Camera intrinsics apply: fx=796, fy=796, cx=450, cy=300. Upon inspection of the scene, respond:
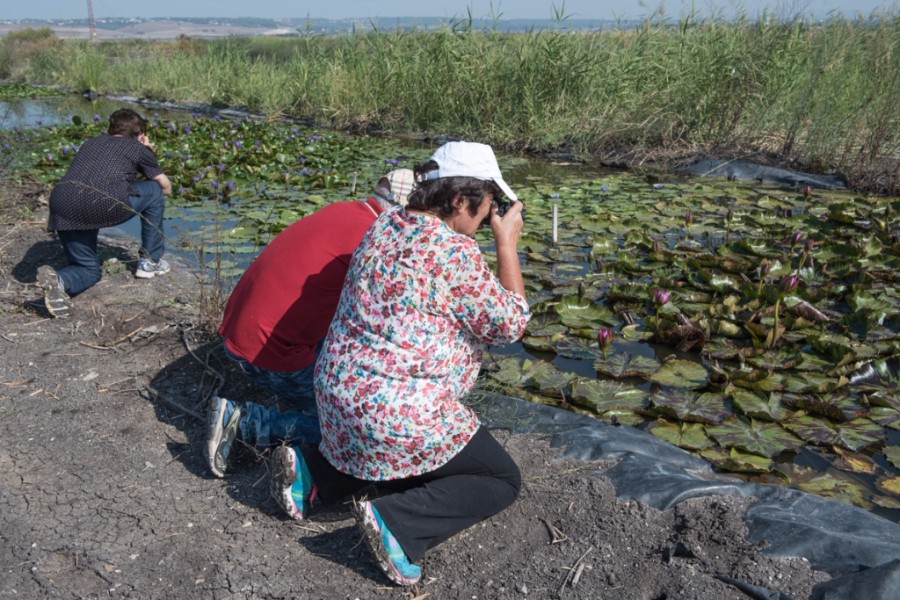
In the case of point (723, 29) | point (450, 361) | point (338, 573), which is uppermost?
point (723, 29)

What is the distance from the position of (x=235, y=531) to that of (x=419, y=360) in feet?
2.37

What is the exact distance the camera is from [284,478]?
2088 millimetres

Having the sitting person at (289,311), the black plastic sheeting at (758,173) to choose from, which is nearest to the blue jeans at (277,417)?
the sitting person at (289,311)

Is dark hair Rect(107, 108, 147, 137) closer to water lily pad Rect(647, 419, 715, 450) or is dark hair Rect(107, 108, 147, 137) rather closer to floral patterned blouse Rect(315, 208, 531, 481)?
floral patterned blouse Rect(315, 208, 531, 481)

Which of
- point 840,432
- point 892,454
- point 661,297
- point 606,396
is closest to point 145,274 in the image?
point 606,396

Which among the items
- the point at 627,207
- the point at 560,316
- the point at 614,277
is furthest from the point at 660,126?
the point at 560,316

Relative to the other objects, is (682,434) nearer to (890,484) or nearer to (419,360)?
(890,484)

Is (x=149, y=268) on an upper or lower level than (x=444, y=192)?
lower

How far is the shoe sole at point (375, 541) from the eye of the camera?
6.15 ft

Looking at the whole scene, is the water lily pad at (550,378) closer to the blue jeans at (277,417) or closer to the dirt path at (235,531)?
the dirt path at (235,531)

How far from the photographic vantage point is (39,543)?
6.73ft

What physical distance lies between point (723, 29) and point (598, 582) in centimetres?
759

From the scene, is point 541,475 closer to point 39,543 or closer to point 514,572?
point 514,572

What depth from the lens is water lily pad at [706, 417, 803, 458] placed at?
272 centimetres
